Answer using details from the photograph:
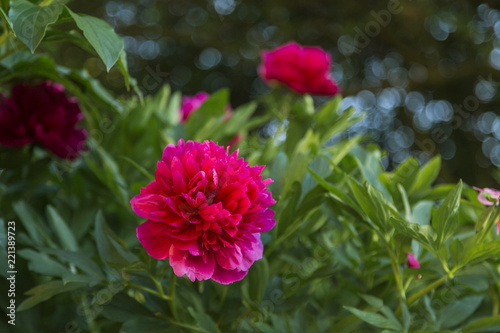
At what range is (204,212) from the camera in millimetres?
312

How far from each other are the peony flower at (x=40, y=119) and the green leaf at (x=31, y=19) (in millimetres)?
193

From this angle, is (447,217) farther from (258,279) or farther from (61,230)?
(61,230)

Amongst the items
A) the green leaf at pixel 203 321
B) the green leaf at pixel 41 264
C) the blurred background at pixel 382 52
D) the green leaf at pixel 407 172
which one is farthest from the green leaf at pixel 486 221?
the blurred background at pixel 382 52

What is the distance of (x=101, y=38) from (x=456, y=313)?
36cm

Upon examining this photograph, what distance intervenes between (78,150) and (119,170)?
2.4 inches

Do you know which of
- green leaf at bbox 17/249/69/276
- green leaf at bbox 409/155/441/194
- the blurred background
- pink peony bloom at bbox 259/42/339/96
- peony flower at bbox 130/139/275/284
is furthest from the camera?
the blurred background

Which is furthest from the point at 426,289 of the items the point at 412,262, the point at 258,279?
the point at 258,279

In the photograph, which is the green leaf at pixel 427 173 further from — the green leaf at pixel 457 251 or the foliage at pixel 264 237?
the green leaf at pixel 457 251

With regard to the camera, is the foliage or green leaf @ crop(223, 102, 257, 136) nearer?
the foliage

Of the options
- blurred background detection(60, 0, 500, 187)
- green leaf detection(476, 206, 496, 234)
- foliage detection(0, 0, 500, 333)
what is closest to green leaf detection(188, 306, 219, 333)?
foliage detection(0, 0, 500, 333)

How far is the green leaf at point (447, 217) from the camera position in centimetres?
37

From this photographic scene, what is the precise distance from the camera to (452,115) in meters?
1.80

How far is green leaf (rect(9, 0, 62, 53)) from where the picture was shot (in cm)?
35

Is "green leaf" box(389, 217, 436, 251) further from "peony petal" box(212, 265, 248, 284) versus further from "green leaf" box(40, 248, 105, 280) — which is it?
"green leaf" box(40, 248, 105, 280)
